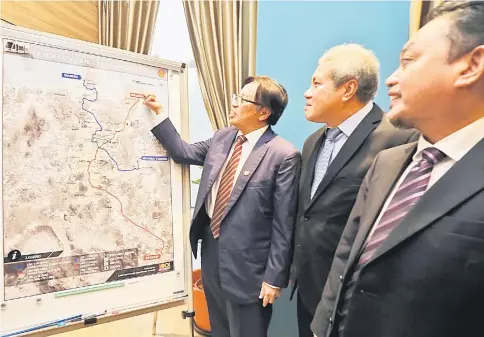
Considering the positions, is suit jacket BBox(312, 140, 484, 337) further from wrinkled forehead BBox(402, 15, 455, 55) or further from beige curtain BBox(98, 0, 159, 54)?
beige curtain BBox(98, 0, 159, 54)

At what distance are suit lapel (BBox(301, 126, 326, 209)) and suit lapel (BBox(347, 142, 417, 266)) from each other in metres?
0.42

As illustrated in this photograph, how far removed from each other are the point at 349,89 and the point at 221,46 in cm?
124

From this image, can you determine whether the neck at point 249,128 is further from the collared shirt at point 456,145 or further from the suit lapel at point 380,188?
the collared shirt at point 456,145

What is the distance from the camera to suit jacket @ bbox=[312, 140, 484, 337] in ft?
2.35

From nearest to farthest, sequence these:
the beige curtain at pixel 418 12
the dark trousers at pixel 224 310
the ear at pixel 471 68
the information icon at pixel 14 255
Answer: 1. the ear at pixel 471 68
2. the information icon at pixel 14 255
3. the dark trousers at pixel 224 310
4. the beige curtain at pixel 418 12

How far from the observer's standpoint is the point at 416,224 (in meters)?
0.78

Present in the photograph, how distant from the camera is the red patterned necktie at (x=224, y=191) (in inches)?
63.4

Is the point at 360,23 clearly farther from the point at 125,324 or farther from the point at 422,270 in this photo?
the point at 125,324

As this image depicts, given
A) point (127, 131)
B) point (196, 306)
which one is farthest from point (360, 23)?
point (196, 306)

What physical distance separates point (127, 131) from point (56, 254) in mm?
565

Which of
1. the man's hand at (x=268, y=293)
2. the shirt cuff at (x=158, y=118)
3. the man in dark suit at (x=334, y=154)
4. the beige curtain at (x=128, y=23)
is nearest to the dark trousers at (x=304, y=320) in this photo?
the man in dark suit at (x=334, y=154)

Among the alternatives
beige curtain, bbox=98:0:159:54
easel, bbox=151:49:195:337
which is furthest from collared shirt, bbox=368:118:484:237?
beige curtain, bbox=98:0:159:54

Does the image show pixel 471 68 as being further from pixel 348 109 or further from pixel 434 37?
pixel 348 109

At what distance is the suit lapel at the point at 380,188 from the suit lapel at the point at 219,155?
81cm
